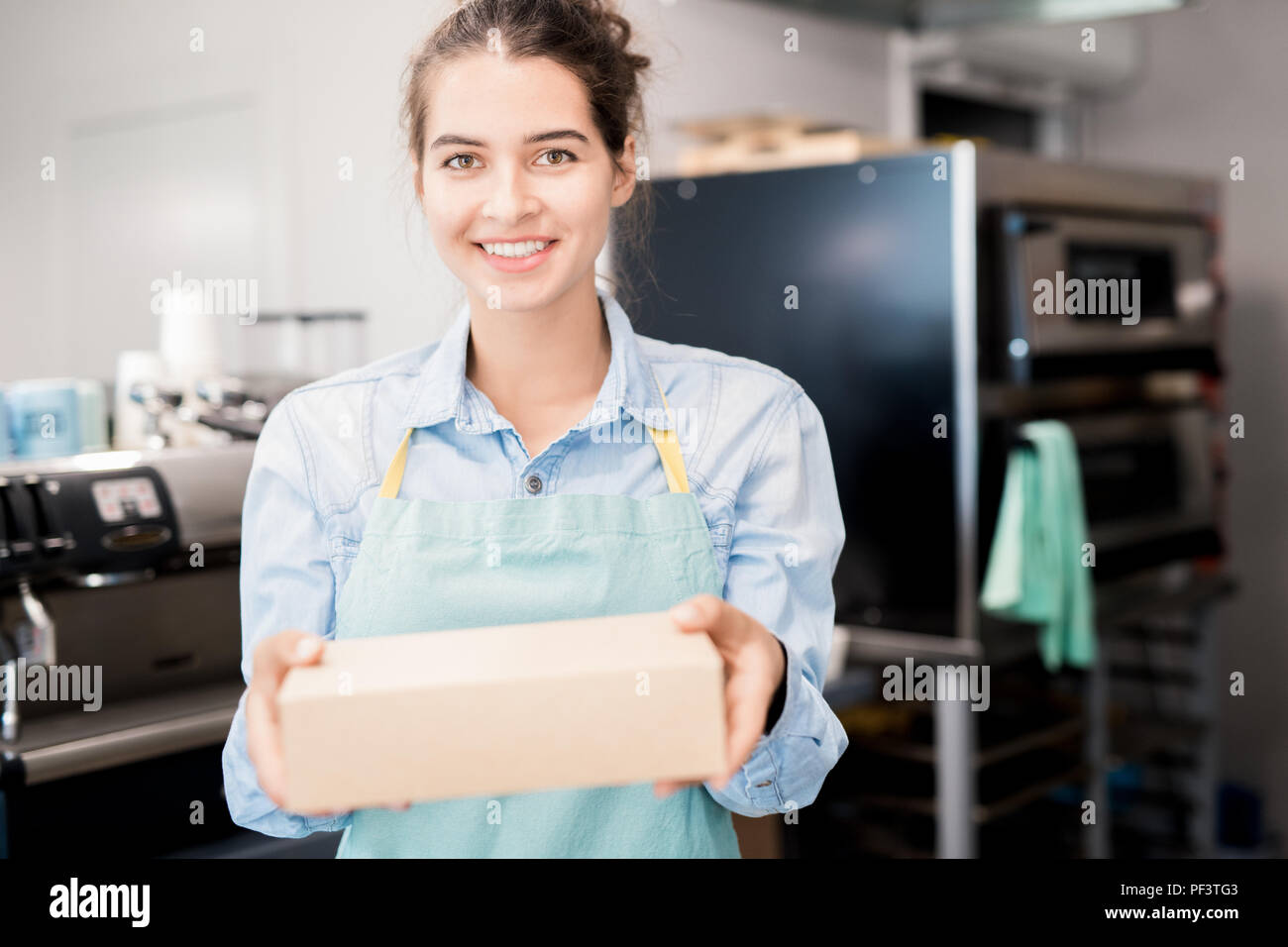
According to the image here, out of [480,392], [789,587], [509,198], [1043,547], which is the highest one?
[509,198]

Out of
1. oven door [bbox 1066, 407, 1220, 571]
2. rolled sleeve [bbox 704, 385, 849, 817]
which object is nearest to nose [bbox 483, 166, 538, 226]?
rolled sleeve [bbox 704, 385, 849, 817]

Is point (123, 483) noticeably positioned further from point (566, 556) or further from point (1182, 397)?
point (1182, 397)

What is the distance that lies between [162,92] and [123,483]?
0.34 meters

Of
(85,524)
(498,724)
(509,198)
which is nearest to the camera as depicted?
(498,724)

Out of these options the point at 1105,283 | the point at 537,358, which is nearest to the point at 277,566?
the point at 537,358

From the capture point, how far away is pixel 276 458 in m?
0.80

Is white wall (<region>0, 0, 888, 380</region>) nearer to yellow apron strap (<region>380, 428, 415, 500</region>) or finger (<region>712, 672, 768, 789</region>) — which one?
yellow apron strap (<region>380, 428, 415, 500</region>)

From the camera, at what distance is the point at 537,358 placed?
83 centimetres

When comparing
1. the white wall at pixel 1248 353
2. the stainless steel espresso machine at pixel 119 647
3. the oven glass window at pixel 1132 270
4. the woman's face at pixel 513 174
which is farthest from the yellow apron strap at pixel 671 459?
the white wall at pixel 1248 353

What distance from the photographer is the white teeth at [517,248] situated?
77 centimetres

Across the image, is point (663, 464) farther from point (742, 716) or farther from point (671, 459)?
point (742, 716)

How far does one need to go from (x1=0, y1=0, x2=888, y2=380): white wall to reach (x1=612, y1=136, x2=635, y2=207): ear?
0.19ft

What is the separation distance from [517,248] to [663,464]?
168 mm

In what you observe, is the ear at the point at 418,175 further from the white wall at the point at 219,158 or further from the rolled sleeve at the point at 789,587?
the rolled sleeve at the point at 789,587
